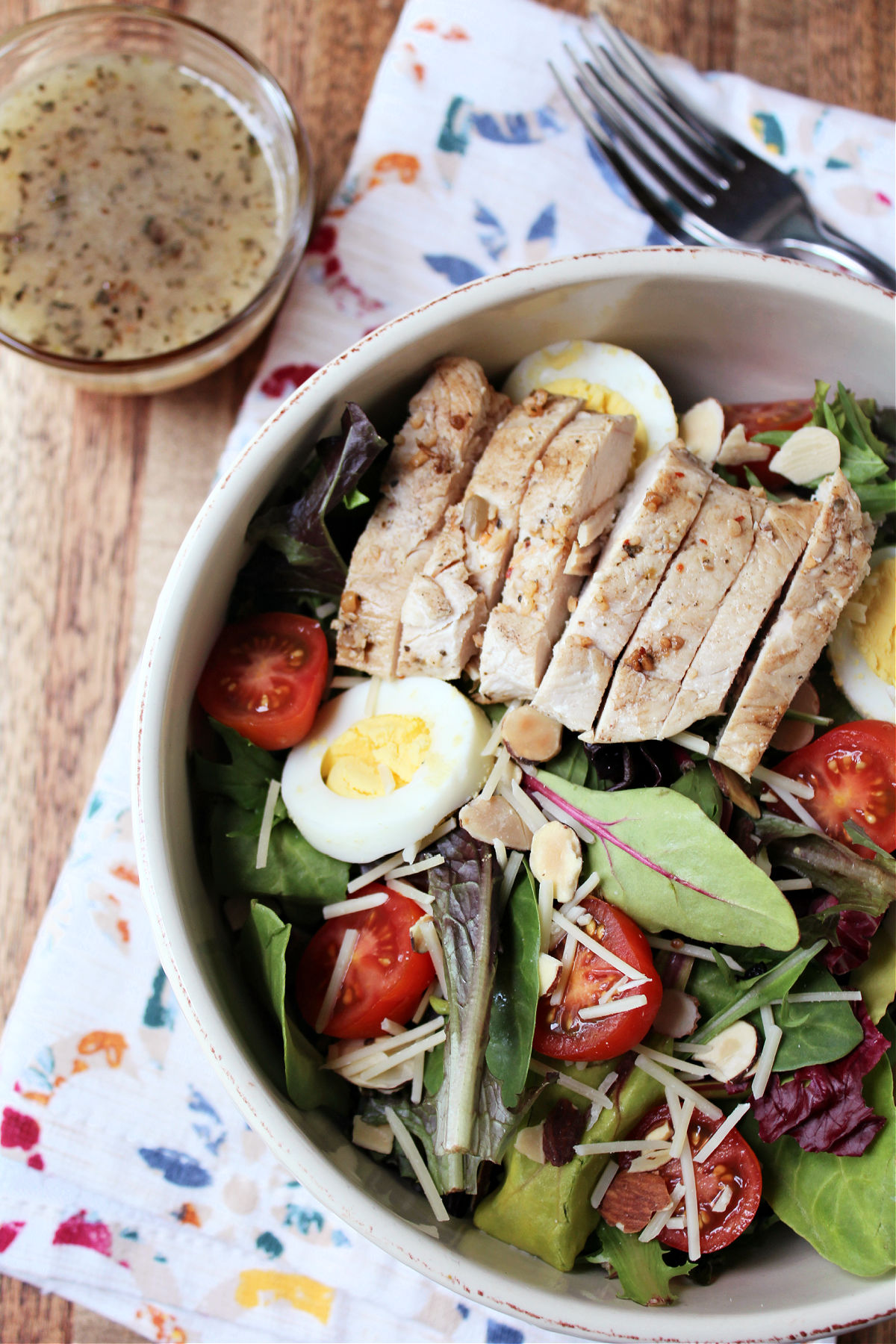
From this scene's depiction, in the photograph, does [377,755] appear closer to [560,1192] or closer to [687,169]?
[560,1192]

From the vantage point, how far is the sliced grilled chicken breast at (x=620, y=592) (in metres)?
1.68

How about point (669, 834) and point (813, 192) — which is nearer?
point (669, 834)

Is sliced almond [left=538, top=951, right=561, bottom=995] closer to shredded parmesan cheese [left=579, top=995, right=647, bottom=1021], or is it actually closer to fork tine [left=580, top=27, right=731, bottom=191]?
shredded parmesan cheese [left=579, top=995, right=647, bottom=1021]

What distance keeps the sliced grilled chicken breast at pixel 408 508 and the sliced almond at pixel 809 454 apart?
59 centimetres

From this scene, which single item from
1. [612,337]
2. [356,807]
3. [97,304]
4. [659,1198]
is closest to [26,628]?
[97,304]

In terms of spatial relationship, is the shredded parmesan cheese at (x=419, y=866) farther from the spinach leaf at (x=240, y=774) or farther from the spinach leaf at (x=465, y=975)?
the spinach leaf at (x=240, y=774)

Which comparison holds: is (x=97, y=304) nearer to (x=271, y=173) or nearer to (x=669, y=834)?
(x=271, y=173)

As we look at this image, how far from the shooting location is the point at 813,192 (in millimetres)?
2393

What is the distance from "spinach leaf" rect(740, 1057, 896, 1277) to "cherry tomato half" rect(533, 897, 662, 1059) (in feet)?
1.30

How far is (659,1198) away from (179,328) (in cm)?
213

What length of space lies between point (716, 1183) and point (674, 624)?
3.34 ft

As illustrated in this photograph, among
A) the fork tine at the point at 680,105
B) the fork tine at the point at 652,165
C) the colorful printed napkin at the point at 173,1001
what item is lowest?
the colorful printed napkin at the point at 173,1001

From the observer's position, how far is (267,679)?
Answer: 5.99 ft

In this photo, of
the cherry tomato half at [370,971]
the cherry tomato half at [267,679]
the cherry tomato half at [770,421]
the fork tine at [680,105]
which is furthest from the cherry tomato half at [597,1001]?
the fork tine at [680,105]
